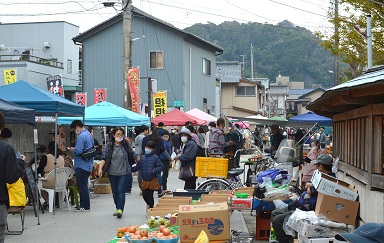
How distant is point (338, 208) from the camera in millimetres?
7773

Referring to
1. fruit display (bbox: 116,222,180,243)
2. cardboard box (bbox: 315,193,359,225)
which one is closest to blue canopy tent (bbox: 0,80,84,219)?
fruit display (bbox: 116,222,180,243)

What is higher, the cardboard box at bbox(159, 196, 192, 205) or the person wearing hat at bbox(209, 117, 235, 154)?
the person wearing hat at bbox(209, 117, 235, 154)

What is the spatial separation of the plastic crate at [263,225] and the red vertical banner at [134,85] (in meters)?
13.1

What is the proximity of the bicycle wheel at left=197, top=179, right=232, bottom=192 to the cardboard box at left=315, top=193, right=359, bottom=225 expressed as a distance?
217 inches

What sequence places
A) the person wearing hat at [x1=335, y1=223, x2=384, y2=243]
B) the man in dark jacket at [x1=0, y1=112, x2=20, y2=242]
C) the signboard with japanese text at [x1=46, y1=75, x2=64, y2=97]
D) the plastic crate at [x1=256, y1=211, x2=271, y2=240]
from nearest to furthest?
the person wearing hat at [x1=335, y1=223, x2=384, y2=243] → the man in dark jacket at [x1=0, y1=112, x2=20, y2=242] → the plastic crate at [x1=256, y1=211, x2=271, y2=240] → the signboard with japanese text at [x1=46, y1=75, x2=64, y2=97]

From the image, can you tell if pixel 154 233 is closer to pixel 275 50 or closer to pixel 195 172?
pixel 195 172

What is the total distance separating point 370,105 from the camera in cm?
730

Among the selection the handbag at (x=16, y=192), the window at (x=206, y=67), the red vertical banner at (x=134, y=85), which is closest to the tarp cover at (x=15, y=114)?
the handbag at (x=16, y=192)

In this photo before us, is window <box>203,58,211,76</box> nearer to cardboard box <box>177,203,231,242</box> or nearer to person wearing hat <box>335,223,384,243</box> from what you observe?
cardboard box <box>177,203,231,242</box>

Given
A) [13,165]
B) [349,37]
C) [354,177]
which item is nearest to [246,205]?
[354,177]

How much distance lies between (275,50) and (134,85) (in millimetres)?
87142

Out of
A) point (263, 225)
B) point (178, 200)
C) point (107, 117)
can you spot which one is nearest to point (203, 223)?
point (178, 200)

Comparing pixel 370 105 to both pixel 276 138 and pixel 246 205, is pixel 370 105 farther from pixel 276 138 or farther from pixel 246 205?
pixel 276 138

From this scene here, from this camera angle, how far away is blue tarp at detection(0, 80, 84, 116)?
12.7m
